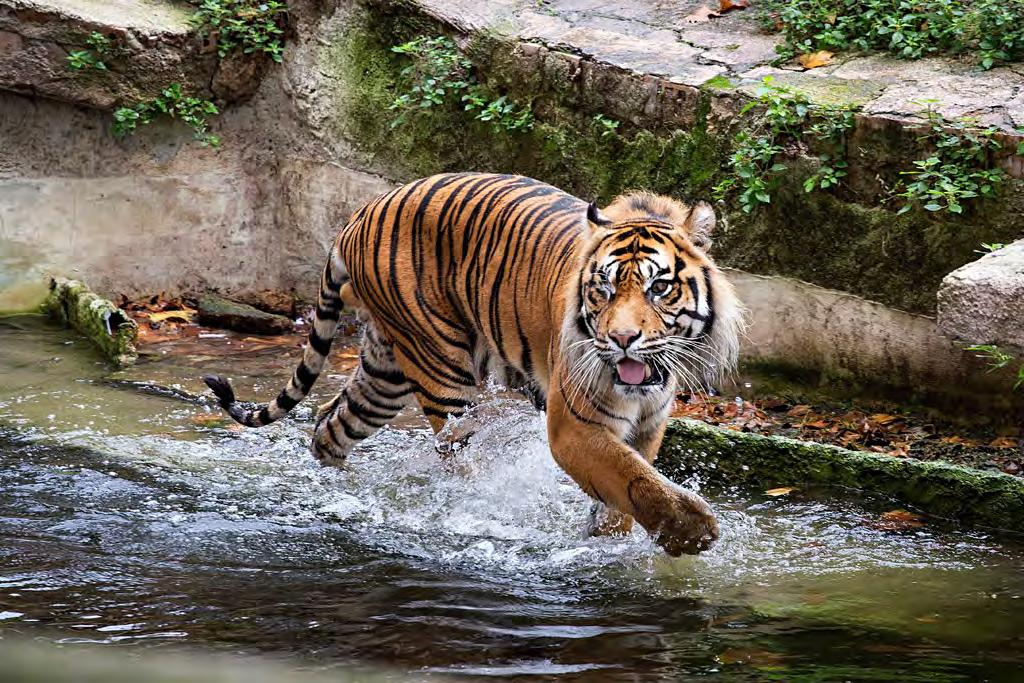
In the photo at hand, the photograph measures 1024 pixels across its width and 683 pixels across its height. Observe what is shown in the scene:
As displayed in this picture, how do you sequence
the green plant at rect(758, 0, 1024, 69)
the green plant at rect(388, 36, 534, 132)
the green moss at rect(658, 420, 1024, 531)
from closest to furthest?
the green moss at rect(658, 420, 1024, 531)
the green plant at rect(758, 0, 1024, 69)
the green plant at rect(388, 36, 534, 132)

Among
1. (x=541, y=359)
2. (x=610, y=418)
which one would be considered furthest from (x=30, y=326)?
(x=610, y=418)

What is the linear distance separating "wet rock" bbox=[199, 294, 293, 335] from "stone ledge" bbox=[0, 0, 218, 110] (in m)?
1.22

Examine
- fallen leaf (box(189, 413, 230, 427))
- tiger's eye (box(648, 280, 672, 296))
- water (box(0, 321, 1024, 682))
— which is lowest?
fallen leaf (box(189, 413, 230, 427))

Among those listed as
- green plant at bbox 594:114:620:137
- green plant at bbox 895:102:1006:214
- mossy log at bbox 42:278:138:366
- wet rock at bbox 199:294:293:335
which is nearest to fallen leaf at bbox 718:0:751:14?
green plant at bbox 594:114:620:137

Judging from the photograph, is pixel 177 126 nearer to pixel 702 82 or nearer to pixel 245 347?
pixel 245 347

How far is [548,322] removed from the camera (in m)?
4.10

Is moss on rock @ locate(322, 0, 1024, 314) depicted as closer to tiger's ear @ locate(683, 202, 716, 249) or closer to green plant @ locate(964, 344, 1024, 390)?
green plant @ locate(964, 344, 1024, 390)

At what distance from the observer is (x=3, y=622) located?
330cm

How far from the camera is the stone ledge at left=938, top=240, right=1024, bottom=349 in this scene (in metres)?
4.32

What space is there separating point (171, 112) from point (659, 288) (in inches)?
168

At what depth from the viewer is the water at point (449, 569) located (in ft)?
10.5

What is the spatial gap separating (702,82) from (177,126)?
120 inches

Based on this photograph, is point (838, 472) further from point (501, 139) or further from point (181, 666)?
point (501, 139)

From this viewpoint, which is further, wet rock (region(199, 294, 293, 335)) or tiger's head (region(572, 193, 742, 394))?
wet rock (region(199, 294, 293, 335))
